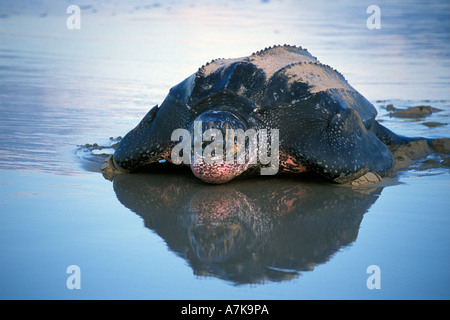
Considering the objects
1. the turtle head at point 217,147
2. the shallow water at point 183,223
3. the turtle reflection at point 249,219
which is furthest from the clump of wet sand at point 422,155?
the turtle head at point 217,147

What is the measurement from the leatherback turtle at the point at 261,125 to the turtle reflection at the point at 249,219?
153mm

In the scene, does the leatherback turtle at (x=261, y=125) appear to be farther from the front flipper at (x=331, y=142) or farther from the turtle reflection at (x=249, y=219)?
the turtle reflection at (x=249, y=219)

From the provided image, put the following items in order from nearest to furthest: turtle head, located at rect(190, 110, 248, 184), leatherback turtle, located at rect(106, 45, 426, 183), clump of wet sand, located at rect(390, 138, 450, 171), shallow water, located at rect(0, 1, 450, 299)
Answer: shallow water, located at rect(0, 1, 450, 299) → turtle head, located at rect(190, 110, 248, 184) → leatherback turtle, located at rect(106, 45, 426, 183) → clump of wet sand, located at rect(390, 138, 450, 171)

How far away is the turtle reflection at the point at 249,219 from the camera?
2.73 m

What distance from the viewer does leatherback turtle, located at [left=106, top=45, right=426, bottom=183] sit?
4070 mm

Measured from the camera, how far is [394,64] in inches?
404

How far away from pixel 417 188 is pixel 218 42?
7333 millimetres

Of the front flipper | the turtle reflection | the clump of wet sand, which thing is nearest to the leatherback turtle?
the front flipper

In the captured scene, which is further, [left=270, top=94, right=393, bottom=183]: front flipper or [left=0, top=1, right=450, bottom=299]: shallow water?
[left=270, top=94, right=393, bottom=183]: front flipper

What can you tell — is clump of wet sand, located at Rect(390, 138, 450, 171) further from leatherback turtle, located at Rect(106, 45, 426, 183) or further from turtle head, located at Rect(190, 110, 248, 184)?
turtle head, located at Rect(190, 110, 248, 184)

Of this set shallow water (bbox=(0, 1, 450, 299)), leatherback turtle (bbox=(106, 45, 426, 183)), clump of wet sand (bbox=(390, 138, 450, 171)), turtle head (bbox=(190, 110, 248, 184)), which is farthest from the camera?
clump of wet sand (bbox=(390, 138, 450, 171))

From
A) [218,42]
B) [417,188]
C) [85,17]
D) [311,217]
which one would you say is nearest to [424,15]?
[218,42]

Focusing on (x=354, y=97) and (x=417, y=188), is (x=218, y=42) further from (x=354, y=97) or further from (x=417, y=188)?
(x=417, y=188)

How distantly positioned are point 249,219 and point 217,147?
65 centimetres
